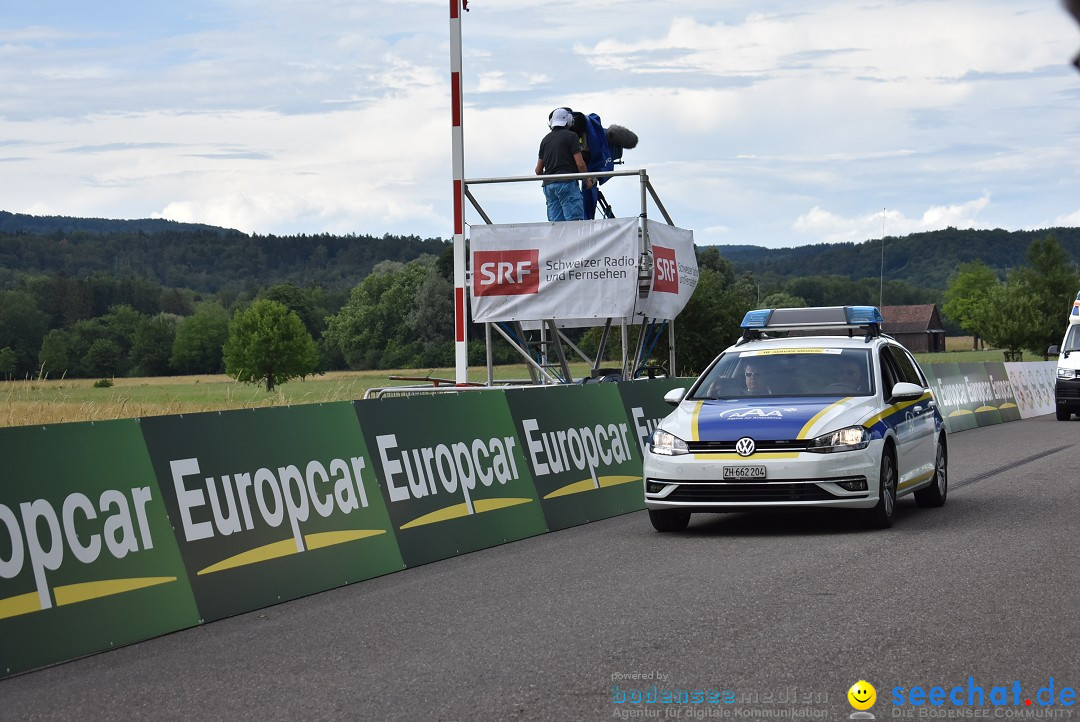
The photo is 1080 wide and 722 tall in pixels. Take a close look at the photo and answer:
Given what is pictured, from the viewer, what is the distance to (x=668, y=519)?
1200 centimetres

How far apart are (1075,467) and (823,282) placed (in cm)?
17051

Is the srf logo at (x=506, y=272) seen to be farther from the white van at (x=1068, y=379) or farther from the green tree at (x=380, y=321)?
the green tree at (x=380, y=321)

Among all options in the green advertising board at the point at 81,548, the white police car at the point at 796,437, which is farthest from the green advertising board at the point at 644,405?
the green advertising board at the point at 81,548

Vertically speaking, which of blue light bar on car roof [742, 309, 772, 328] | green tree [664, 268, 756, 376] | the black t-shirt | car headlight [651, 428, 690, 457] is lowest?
green tree [664, 268, 756, 376]

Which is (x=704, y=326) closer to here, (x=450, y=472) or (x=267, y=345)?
(x=267, y=345)

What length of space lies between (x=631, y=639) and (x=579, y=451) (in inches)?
262

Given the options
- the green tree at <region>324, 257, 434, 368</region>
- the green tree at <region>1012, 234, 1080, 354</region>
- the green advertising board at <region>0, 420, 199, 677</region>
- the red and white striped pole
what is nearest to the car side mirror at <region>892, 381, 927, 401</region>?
the green advertising board at <region>0, 420, 199, 677</region>

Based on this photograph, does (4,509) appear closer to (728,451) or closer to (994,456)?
(728,451)

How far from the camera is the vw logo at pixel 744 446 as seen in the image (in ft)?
37.2

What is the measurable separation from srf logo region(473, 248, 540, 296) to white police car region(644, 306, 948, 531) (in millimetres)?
5515

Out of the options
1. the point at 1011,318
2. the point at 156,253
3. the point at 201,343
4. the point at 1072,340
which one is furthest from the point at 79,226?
the point at 1072,340

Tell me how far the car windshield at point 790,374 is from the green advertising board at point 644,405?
6.83ft

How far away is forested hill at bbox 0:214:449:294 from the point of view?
168m

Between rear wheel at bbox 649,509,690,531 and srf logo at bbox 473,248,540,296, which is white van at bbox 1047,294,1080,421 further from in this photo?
rear wheel at bbox 649,509,690,531
